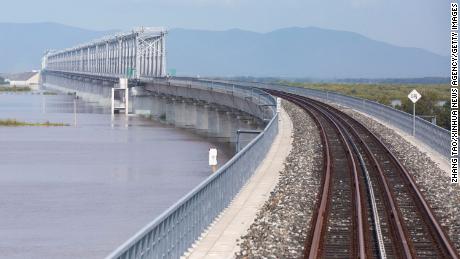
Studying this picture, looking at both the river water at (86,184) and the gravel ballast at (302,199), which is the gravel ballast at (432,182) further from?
the river water at (86,184)

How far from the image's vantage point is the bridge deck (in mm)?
18812

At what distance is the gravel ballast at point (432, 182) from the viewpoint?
2375 cm

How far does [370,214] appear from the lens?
24250 millimetres

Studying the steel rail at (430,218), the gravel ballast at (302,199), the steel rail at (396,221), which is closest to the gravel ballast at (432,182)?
the gravel ballast at (302,199)

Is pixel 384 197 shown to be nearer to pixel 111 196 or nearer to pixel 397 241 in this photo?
pixel 397 241

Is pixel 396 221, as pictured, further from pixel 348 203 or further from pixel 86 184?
pixel 86 184

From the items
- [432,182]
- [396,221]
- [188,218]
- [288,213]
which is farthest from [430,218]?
[432,182]

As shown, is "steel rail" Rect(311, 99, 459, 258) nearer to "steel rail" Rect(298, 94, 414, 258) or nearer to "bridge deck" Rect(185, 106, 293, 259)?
"steel rail" Rect(298, 94, 414, 258)

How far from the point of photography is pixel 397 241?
20.3 m

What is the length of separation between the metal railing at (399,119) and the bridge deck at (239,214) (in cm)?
707

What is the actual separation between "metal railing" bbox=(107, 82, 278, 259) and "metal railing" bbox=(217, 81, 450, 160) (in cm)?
1465

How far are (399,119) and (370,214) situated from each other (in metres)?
33.6

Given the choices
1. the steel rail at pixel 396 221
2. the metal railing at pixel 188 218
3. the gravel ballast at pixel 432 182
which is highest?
Result: the metal railing at pixel 188 218

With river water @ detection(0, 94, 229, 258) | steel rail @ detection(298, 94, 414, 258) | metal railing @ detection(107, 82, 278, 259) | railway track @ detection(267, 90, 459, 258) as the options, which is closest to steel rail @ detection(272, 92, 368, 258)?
railway track @ detection(267, 90, 459, 258)
